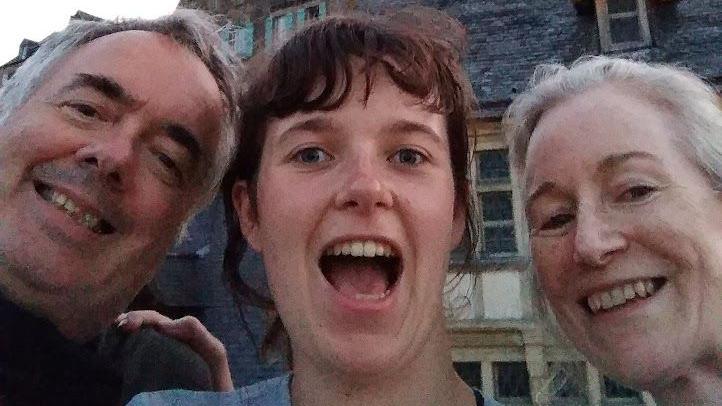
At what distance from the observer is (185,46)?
2145 mm

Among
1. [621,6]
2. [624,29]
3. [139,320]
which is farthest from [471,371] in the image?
[139,320]

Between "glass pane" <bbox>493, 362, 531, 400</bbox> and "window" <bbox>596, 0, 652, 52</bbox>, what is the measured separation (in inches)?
150

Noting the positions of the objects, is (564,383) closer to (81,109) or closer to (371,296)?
(371,296)

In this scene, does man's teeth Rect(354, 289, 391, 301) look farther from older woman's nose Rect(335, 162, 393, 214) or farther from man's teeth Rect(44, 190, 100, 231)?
man's teeth Rect(44, 190, 100, 231)

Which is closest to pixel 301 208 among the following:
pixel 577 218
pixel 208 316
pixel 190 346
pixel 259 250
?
pixel 259 250

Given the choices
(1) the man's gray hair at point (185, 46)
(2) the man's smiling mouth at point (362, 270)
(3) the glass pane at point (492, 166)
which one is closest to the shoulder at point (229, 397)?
(2) the man's smiling mouth at point (362, 270)

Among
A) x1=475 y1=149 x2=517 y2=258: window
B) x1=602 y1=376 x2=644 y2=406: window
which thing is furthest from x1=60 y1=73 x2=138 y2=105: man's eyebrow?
x1=602 y1=376 x2=644 y2=406: window

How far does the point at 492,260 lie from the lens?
612 cm

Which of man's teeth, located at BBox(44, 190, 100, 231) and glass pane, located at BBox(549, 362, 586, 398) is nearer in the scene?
man's teeth, located at BBox(44, 190, 100, 231)

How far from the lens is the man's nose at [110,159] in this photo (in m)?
1.76

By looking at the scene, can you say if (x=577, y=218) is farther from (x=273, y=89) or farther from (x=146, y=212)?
(x=146, y=212)

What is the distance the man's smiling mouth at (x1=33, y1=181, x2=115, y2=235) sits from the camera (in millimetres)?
1736

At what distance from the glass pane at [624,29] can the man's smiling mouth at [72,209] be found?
690 cm

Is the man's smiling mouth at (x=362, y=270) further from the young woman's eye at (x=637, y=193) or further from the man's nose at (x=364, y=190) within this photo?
the young woman's eye at (x=637, y=193)
